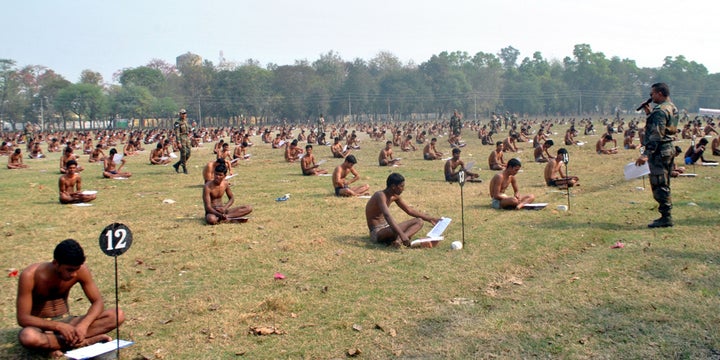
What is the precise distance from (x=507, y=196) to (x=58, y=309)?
10.7 m

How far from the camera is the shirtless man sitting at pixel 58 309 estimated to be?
19.1ft

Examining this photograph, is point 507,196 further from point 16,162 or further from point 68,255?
point 16,162

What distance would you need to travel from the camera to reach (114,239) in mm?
6457

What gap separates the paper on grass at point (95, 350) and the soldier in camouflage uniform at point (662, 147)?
9.87 metres

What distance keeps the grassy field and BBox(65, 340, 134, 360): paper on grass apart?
0.94 ft

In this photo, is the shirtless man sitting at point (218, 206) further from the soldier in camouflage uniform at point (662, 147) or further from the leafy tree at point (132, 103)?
the leafy tree at point (132, 103)

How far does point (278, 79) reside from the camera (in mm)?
108188

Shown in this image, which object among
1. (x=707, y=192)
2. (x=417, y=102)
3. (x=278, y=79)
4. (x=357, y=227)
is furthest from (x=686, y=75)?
(x=357, y=227)

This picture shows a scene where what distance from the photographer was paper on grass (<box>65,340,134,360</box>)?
5.61 m

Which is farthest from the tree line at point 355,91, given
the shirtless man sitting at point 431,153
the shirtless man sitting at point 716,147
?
the shirtless man sitting at point 716,147

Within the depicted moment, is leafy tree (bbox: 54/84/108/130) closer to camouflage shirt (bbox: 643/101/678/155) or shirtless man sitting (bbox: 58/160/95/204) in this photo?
shirtless man sitting (bbox: 58/160/95/204)

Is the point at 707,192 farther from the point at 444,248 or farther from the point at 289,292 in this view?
the point at 289,292

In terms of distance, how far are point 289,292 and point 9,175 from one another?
22260 millimetres

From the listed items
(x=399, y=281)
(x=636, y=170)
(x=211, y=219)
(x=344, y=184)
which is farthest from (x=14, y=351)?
(x=344, y=184)
